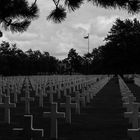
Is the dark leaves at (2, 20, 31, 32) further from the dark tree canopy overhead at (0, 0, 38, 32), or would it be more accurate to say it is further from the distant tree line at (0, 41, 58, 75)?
the distant tree line at (0, 41, 58, 75)

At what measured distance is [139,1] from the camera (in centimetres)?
632

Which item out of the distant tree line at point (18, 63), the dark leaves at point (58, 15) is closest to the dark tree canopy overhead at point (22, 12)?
the dark leaves at point (58, 15)

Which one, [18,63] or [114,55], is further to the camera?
[18,63]

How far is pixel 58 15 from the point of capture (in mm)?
7414

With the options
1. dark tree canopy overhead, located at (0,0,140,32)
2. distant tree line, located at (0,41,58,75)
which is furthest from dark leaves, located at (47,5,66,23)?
distant tree line, located at (0,41,58,75)

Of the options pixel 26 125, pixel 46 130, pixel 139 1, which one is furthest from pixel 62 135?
pixel 139 1

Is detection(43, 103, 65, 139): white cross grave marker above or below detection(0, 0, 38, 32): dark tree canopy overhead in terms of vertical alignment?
below

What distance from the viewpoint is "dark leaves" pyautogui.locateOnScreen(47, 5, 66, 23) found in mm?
7348

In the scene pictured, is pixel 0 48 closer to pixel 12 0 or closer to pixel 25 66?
pixel 25 66

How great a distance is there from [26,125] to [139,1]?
235 cm

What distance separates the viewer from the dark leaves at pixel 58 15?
735 centimetres

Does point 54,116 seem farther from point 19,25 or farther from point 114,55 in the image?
point 114,55

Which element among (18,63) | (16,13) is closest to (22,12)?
(16,13)

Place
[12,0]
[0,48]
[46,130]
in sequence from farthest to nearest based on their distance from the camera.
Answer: [0,48], [46,130], [12,0]
